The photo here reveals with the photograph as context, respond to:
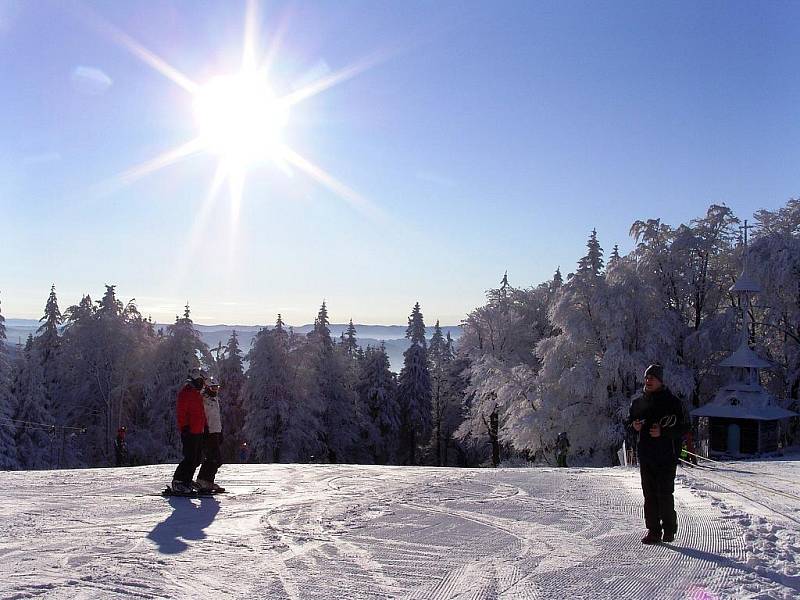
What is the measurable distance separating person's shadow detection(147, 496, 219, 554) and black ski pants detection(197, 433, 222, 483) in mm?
744

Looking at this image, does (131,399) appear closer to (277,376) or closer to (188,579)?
(277,376)

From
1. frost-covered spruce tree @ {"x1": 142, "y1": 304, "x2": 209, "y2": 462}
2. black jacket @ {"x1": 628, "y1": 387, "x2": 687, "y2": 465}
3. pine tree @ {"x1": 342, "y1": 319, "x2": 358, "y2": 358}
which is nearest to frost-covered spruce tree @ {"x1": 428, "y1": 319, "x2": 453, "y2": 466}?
pine tree @ {"x1": 342, "y1": 319, "x2": 358, "y2": 358}

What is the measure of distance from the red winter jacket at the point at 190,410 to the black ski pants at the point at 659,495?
6.42 m

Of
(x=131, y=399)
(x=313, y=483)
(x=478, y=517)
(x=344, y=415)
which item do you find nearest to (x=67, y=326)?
(x=131, y=399)

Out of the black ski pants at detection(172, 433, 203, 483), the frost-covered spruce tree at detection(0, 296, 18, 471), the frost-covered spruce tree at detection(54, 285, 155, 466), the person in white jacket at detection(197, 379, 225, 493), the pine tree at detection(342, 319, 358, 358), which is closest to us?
the black ski pants at detection(172, 433, 203, 483)

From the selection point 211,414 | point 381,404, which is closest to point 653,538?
point 211,414

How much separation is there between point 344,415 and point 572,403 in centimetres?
2350

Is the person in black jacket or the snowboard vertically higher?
the person in black jacket

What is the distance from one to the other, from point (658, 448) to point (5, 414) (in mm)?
40004

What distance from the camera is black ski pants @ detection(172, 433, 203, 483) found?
9844 millimetres

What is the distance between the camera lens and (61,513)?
8094 mm

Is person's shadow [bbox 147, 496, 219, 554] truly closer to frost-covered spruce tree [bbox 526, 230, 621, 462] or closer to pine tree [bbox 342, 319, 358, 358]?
frost-covered spruce tree [bbox 526, 230, 621, 462]

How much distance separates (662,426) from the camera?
6.41 m

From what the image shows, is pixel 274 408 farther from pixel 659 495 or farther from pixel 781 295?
pixel 659 495
